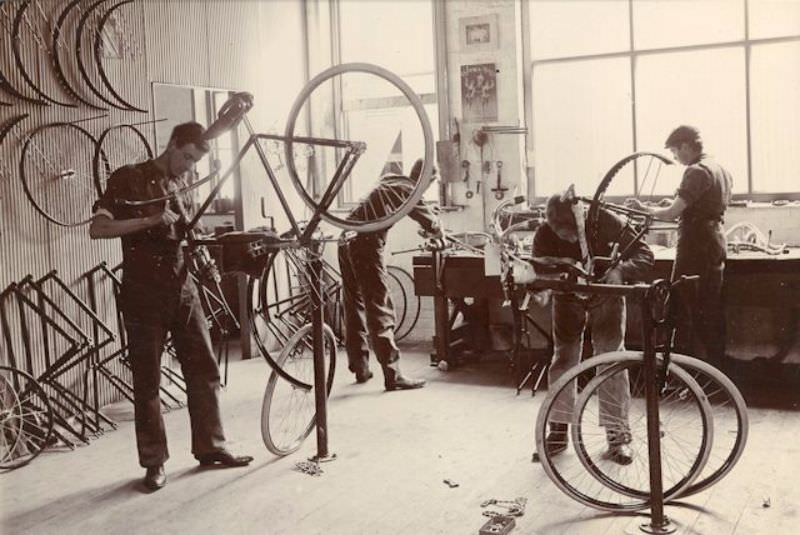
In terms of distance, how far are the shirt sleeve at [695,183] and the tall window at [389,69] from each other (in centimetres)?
297

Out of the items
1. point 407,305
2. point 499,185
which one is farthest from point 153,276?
point 407,305

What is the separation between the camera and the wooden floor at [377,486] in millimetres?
3742

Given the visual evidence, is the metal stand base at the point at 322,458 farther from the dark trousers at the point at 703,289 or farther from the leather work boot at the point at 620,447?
the dark trousers at the point at 703,289

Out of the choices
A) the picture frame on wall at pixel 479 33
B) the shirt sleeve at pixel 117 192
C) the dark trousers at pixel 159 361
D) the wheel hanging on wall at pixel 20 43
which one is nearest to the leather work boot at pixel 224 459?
the dark trousers at pixel 159 361

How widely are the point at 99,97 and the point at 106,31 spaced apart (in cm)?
46

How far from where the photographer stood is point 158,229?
432cm

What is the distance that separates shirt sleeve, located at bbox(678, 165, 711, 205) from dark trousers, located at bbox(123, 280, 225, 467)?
2875 mm

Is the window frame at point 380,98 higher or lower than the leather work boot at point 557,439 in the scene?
higher

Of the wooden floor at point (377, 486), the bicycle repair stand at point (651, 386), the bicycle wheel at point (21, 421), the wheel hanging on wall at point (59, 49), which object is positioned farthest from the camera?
the wheel hanging on wall at point (59, 49)

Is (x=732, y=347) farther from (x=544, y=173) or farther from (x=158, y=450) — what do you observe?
(x=158, y=450)

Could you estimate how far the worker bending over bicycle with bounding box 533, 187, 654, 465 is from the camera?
4.17m

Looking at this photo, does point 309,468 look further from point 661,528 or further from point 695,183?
point 695,183

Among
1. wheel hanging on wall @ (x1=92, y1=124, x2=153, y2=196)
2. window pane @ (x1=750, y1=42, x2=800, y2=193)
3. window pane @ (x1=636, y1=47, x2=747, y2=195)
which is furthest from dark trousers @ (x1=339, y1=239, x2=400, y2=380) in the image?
window pane @ (x1=750, y1=42, x2=800, y2=193)

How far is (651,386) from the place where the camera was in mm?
3414
